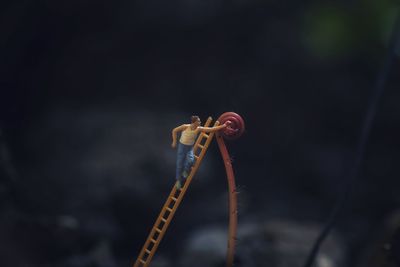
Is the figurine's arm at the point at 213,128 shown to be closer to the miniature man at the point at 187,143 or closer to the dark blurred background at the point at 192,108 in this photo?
the miniature man at the point at 187,143

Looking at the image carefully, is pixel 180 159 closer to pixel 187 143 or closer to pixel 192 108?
pixel 187 143

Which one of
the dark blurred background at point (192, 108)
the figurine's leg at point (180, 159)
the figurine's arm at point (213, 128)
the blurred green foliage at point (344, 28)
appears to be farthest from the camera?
the blurred green foliage at point (344, 28)

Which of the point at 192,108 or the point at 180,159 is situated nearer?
the point at 180,159

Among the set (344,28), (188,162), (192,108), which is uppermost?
(192,108)

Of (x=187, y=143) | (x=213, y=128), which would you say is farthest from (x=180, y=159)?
(x=213, y=128)

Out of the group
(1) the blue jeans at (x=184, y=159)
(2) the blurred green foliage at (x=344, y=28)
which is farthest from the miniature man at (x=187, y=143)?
(2) the blurred green foliage at (x=344, y=28)

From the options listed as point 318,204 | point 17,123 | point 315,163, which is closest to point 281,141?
point 315,163

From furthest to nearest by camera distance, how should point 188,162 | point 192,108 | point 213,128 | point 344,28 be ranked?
1. point 192,108
2. point 344,28
3. point 188,162
4. point 213,128

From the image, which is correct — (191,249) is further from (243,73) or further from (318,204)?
(243,73)
